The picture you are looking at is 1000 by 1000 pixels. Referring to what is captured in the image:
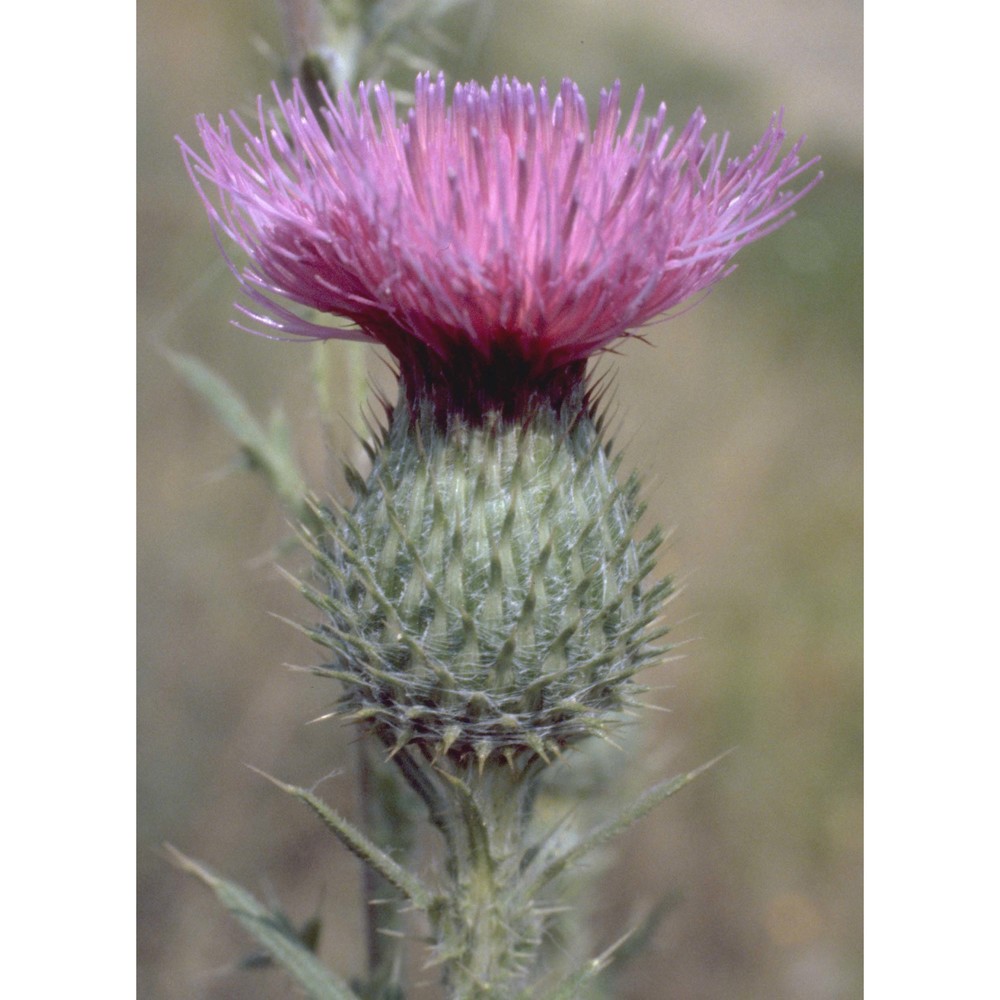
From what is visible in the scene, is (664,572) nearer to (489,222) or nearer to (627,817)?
(627,817)

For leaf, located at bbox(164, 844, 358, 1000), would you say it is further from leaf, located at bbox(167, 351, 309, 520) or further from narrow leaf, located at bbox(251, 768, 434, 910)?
leaf, located at bbox(167, 351, 309, 520)

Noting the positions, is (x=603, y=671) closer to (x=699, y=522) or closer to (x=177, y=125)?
(x=177, y=125)

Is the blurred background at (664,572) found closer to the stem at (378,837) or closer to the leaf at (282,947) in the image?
the stem at (378,837)

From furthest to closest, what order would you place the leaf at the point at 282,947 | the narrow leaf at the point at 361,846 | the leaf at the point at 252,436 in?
the leaf at the point at 252,436 < the leaf at the point at 282,947 < the narrow leaf at the point at 361,846

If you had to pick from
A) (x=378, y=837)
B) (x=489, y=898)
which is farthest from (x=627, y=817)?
(x=378, y=837)

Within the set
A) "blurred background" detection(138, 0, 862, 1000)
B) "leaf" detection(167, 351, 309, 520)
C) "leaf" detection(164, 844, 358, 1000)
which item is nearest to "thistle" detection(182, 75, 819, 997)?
"leaf" detection(164, 844, 358, 1000)

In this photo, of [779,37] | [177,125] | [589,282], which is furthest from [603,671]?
[177,125]

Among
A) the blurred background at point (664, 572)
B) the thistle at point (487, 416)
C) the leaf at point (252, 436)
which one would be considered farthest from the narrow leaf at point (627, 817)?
the blurred background at point (664, 572)
